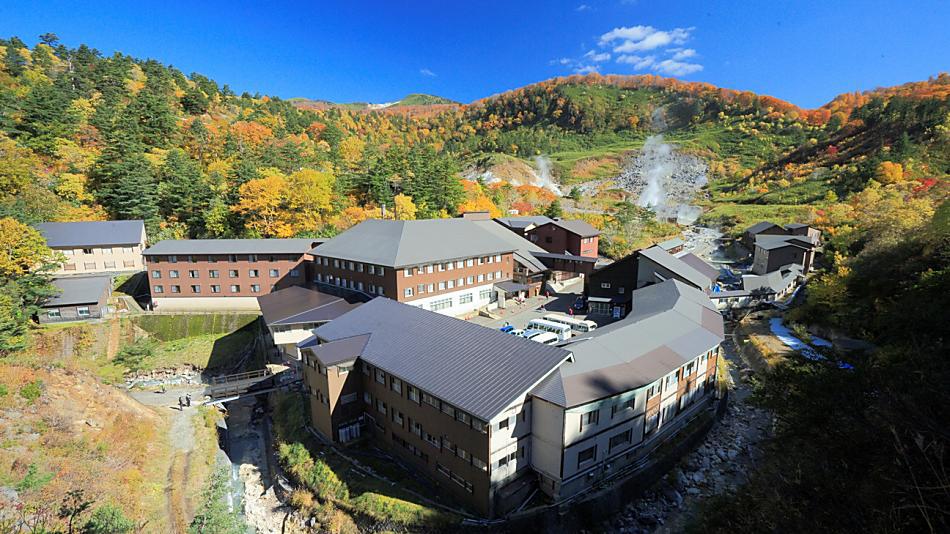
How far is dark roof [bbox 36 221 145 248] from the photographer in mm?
34406

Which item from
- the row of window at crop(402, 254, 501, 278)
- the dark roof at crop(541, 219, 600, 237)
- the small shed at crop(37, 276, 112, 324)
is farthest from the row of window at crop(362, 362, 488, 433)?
the dark roof at crop(541, 219, 600, 237)

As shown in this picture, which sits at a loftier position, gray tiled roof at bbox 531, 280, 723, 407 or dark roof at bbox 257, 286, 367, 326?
gray tiled roof at bbox 531, 280, 723, 407

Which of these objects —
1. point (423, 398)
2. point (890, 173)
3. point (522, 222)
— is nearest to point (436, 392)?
point (423, 398)

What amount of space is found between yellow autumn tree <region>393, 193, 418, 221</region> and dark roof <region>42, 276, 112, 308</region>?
27.1 metres

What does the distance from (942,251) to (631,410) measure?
1903 centimetres

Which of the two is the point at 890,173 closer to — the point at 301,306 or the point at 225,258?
the point at 301,306

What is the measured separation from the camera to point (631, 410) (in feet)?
56.3

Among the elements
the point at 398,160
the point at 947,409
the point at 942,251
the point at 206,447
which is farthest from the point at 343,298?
the point at 942,251

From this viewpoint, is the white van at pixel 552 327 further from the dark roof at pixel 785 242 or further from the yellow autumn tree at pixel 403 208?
the dark roof at pixel 785 242

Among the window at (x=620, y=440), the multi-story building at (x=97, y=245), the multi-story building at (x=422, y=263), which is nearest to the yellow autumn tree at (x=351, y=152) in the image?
the multi-story building at (x=422, y=263)

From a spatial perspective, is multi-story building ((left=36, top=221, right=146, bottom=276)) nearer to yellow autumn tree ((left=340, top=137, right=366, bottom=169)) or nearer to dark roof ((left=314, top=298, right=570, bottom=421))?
dark roof ((left=314, top=298, right=570, bottom=421))

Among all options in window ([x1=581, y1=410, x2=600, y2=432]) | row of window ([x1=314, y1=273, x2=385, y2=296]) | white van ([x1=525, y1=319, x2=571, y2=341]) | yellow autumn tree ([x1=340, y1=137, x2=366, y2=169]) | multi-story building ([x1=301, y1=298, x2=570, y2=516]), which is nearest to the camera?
multi-story building ([x1=301, y1=298, x2=570, y2=516])

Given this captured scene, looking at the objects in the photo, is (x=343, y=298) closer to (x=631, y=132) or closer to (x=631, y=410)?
(x=631, y=410)

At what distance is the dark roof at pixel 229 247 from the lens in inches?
1336
